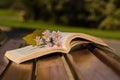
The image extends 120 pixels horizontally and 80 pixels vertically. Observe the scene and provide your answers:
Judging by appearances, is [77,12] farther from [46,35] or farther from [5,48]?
[46,35]

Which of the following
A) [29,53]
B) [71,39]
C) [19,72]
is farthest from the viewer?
[71,39]

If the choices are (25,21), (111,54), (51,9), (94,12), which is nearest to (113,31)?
(94,12)

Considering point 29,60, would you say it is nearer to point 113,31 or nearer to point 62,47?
point 62,47

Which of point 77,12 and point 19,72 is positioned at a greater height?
point 19,72

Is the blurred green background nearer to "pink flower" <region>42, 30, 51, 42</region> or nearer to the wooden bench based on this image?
"pink flower" <region>42, 30, 51, 42</region>

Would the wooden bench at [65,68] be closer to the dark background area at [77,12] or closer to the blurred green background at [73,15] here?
the blurred green background at [73,15]

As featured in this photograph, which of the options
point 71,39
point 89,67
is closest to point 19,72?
point 89,67
